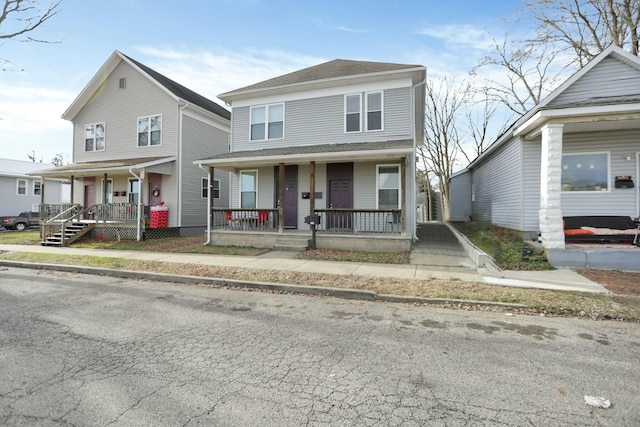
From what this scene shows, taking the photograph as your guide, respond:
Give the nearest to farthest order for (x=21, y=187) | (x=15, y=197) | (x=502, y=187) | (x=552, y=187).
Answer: (x=552, y=187) < (x=502, y=187) < (x=15, y=197) < (x=21, y=187)

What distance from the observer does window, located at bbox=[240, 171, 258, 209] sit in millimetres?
14344

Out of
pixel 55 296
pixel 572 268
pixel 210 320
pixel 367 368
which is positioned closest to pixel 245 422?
pixel 367 368

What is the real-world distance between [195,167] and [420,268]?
1374 centimetres

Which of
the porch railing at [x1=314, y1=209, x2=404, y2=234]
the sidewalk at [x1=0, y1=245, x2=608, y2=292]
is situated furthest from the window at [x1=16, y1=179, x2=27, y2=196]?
the porch railing at [x1=314, y1=209, x2=404, y2=234]

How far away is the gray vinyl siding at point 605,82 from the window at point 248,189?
36.8 ft

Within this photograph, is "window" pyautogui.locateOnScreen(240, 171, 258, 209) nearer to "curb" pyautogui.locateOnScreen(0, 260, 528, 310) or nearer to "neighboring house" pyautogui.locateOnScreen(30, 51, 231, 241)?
"neighboring house" pyautogui.locateOnScreen(30, 51, 231, 241)

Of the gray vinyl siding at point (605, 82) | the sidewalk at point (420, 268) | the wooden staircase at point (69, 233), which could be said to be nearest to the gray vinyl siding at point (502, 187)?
the gray vinyl siding at point (605, 82)

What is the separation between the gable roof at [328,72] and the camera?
12397 millimetres

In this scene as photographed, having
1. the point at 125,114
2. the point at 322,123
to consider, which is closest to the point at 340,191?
the point at 322,123

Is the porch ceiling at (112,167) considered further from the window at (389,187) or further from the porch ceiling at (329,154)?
the window at (389,187)

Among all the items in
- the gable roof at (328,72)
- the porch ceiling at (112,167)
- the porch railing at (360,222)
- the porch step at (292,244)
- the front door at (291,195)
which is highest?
the gable roof at (328,72)

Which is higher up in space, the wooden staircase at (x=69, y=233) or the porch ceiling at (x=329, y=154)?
the porch ceiling at (x=329, y=154)

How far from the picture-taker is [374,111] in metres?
12.8

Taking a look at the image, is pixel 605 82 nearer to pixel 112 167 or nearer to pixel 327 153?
pixel 327 153
